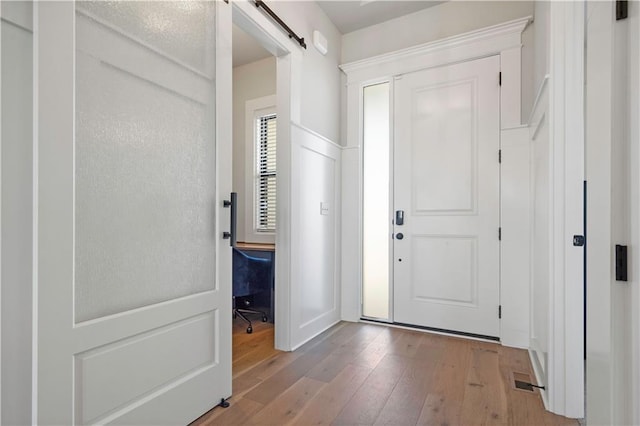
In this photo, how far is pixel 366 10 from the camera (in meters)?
3.25

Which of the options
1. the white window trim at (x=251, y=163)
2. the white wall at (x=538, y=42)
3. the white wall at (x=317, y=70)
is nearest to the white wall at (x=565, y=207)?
the white wall at (x=538, y=42)

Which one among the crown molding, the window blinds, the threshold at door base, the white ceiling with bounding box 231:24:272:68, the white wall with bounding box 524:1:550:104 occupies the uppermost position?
the white ceiling with bounding box 231:24:272:68

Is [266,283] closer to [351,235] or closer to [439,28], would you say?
[351,235]

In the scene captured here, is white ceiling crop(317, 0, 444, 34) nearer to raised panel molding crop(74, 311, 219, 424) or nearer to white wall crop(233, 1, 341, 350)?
white wall crop(233, 1, 341, 350)

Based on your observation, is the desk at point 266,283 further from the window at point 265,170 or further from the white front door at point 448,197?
the white front door at point 448,197

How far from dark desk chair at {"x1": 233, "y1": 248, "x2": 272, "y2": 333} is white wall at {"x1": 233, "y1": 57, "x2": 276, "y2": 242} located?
35.8 inches

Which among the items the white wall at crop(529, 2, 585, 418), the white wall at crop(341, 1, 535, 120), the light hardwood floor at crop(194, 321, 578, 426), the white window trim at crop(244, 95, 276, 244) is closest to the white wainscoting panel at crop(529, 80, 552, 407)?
the white wall at crop(529, 2, 585, 418)

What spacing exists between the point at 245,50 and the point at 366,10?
1518 millimetres

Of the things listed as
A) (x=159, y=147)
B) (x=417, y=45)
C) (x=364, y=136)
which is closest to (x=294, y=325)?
(x=159, y=147)

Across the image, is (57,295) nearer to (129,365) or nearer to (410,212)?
(129,365)

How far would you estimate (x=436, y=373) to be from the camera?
89.2 inches

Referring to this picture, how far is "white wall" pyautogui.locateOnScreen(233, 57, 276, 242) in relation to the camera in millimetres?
4227

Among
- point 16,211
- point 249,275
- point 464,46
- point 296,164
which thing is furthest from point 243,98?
point 16,211

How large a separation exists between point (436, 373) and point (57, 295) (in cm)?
216
